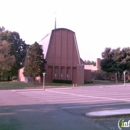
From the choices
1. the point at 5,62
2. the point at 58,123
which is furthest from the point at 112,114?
the point at 5,62

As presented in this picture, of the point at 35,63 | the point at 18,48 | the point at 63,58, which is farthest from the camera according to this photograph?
the point at 18,48

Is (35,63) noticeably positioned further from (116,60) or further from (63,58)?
(116,60)

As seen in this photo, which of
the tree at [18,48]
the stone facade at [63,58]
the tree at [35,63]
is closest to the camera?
the tree at [35,63]

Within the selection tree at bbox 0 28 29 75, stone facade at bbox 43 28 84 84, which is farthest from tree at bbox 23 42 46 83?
tree at bbox 0 28 29 75

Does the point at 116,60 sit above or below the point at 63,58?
above

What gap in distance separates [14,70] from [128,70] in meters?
34.0

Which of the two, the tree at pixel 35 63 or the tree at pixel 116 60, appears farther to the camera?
the tree at pixel 116 60

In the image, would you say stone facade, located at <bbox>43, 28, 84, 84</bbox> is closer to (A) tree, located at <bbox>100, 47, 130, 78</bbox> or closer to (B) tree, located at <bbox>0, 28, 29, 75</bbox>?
(A) tree, located at <bbox>100, 47, 130, 78</bbox>

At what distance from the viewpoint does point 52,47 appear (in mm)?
61812

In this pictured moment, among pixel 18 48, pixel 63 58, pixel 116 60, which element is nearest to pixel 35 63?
pixel 63 58

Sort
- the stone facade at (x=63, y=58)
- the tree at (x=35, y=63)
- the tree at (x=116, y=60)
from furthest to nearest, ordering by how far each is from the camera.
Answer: the tree at (x=116, y=60), the stone facade at (x=63, y=58), the tree at (x=35, y=63)

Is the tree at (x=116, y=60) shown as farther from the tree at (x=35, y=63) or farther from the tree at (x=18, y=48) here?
the tree at (x=35, y=63)

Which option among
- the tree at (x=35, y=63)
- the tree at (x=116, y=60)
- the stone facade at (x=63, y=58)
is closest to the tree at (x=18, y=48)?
the stone facade at (x=63, y=58)

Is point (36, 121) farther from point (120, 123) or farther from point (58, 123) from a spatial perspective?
point (120, 123)
